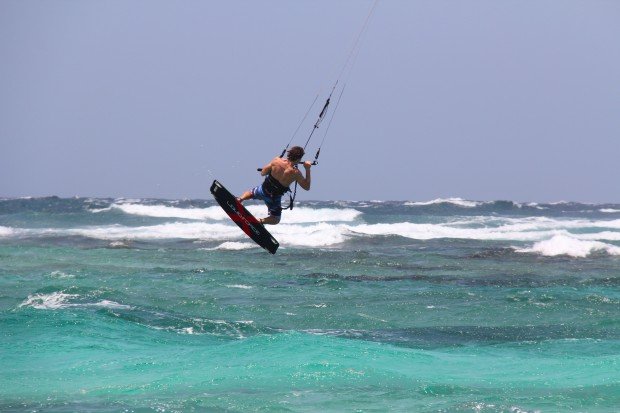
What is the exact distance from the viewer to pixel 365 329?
650 inches

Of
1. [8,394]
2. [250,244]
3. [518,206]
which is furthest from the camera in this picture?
[518,206]

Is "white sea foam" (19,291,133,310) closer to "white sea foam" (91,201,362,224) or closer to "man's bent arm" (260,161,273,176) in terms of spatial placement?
"man's bent arm" (260,161,273,176)

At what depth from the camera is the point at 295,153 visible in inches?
528

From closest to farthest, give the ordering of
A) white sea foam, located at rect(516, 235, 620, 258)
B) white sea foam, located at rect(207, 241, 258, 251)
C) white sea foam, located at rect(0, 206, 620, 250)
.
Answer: white sea foam, located at rect(516, 235, 620, 258)
white sea foam, located at rect(207, 241, 258, 251)
white sea foam, located at rect(0, 206, 620, 250)

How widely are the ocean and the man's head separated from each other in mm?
3243

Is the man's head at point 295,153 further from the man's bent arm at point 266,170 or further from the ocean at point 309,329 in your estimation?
the ocean at point 309,329

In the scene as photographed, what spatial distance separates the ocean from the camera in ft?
36.2

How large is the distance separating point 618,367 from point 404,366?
3.33 metres

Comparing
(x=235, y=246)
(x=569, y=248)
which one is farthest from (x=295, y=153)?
(x=569, y=248)

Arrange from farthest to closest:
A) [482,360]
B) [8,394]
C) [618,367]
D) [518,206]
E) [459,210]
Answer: [518,206], [459,210], [482,360], [618,367], [8,394]

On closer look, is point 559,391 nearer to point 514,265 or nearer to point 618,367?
point 618,367

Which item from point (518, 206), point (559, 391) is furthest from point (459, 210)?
point (559, 391)

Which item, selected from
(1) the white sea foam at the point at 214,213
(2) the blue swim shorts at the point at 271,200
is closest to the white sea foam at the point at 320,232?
(1) the white sea foam at the point at 214,213

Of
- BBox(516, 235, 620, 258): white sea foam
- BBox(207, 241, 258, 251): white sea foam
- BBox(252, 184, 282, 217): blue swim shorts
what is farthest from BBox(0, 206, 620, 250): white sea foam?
BBox(252, 184, 282, 217): blue swim shorts
